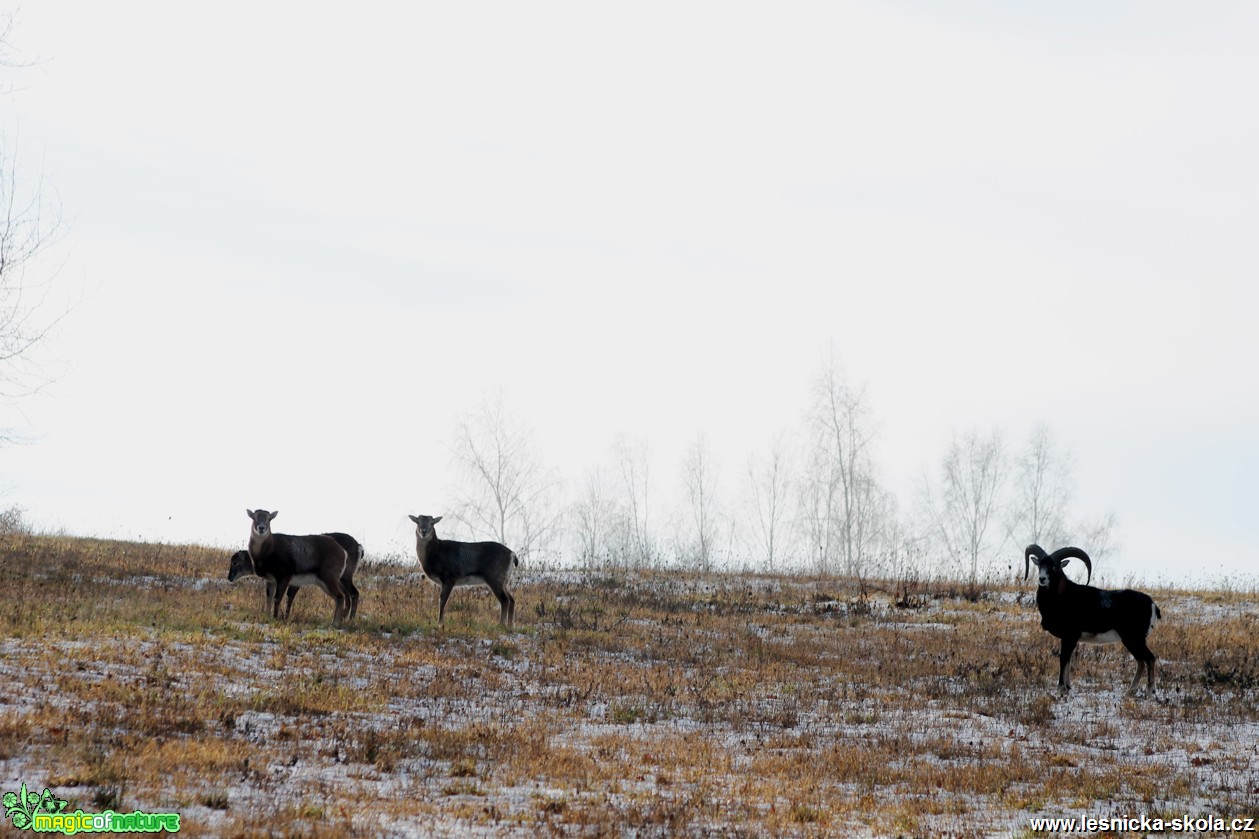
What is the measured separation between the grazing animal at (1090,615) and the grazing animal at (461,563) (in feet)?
31.2

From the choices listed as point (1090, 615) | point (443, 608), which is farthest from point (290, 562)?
point (1090, 615)

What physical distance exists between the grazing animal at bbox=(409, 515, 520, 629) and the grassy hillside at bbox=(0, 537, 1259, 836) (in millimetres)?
688

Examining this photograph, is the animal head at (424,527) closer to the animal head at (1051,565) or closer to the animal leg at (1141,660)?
the animal head at (1051,565)

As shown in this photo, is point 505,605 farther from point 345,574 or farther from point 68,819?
point 68,819

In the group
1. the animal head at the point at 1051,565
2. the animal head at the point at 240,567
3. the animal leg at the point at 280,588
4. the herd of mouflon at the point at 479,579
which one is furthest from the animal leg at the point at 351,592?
the animal head at the point at 1051,565

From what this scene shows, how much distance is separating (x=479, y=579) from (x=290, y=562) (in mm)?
3698

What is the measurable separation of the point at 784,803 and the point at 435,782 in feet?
9.73

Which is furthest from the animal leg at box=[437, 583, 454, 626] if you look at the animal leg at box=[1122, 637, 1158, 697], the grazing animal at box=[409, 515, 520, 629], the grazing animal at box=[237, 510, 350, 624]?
the animal leg at box=[1122, 637, 1158, 697]

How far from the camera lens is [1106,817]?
29.2 ft

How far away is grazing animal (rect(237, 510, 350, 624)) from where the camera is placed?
18589 millimetres

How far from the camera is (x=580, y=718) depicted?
1294 centimetres

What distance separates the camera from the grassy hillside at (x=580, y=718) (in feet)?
28.1

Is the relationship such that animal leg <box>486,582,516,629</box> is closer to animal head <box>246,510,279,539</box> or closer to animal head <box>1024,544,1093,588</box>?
animal head <box>246,510,279,539</box>

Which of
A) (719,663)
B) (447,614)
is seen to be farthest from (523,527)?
(719,663)
